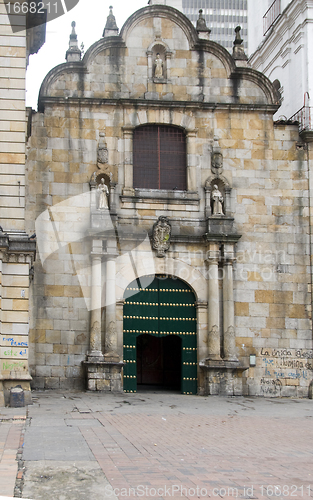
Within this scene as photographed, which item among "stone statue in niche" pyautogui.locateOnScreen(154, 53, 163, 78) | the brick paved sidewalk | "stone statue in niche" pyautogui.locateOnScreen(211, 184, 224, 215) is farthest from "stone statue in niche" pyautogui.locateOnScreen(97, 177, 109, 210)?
the brick paved sidewalk

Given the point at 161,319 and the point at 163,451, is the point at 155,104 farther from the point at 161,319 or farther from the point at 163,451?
the point at 163,451

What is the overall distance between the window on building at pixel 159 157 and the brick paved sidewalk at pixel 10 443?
376 inches

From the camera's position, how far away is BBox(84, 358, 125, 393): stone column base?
19.3 metres

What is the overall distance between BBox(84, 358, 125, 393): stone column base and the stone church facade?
0.03 m

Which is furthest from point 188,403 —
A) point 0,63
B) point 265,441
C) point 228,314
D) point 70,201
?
point 0,63

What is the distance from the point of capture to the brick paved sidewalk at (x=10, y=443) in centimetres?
777

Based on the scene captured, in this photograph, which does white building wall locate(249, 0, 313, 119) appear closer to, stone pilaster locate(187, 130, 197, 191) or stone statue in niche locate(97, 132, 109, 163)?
stone pilaster locate(187, 130, 197, 191)

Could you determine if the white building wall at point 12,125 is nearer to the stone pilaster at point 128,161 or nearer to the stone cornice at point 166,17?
the stone pilaster at point 128,161

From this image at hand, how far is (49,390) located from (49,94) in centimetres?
969

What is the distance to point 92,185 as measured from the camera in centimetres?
2086

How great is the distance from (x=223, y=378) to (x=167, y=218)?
5444 mm

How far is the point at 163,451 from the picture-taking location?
1025cm

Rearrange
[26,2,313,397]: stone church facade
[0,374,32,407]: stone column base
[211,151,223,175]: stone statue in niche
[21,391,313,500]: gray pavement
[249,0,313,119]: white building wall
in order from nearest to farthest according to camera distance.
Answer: [21,391,313,500]: gray pavement, [0,374,32,407]: stone column base, [26,2,313,397]: stone church facade, [211,151,223,175]: stone statue in niche, [249,0,313,119]: white building wall

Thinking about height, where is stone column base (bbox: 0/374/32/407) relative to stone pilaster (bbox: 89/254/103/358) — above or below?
below
